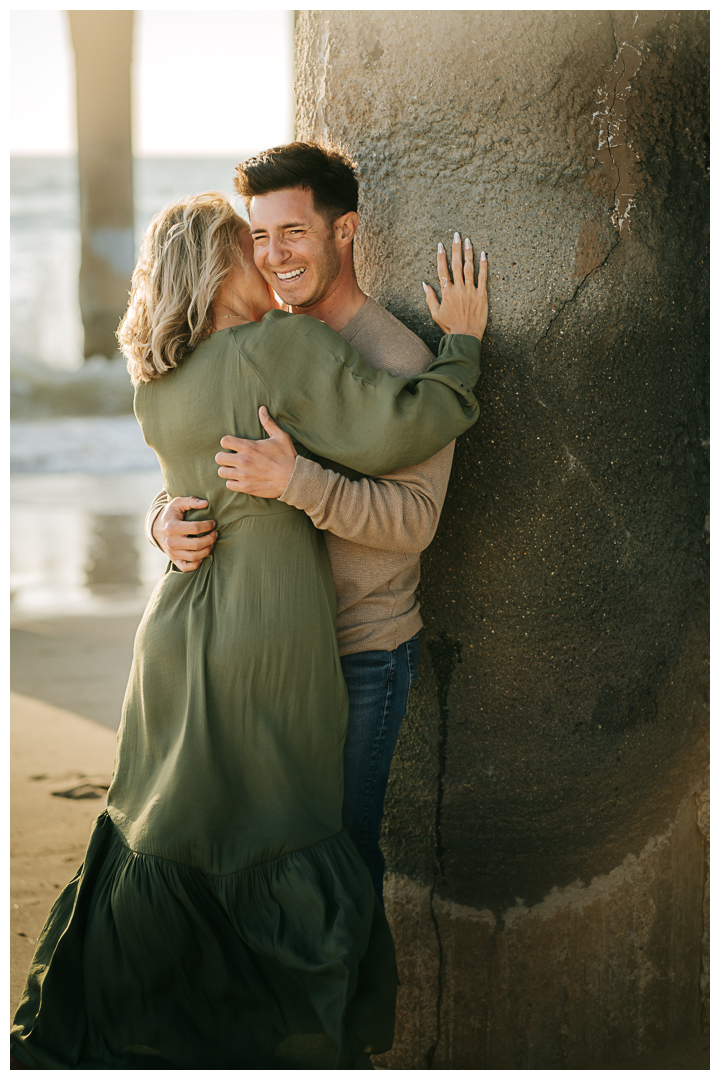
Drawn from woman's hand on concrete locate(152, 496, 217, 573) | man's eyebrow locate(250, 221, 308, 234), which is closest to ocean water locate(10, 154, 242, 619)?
man's eyebrow locate(250, 221, 308, 234)

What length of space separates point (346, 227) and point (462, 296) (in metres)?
0.34

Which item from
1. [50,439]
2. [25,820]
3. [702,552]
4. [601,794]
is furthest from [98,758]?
[50,439]

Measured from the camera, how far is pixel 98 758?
14.1 feet

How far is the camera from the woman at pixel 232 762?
2016 millimetres

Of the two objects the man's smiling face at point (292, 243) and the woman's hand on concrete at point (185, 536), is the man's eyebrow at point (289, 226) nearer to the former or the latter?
the man's smiling face at point (292, 243)

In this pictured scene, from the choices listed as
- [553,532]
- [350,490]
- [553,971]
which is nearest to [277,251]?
[350,490]

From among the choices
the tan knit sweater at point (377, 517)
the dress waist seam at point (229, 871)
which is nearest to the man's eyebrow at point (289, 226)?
the tan knit sweater at point (377, 517)

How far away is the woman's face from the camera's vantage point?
215 centimetres

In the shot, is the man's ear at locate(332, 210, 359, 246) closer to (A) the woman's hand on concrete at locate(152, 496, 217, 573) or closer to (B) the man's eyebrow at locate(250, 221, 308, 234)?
(B) the man's eyebrow at locate(250, 221, 308, 234)

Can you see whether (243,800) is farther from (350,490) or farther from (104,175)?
(104,175)

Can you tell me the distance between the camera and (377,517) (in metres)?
2.12

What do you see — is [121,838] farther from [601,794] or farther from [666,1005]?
[666,1005]

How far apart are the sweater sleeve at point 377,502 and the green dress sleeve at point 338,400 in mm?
53

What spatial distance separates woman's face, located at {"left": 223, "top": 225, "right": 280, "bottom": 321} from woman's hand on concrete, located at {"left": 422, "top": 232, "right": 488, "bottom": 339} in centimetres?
44
